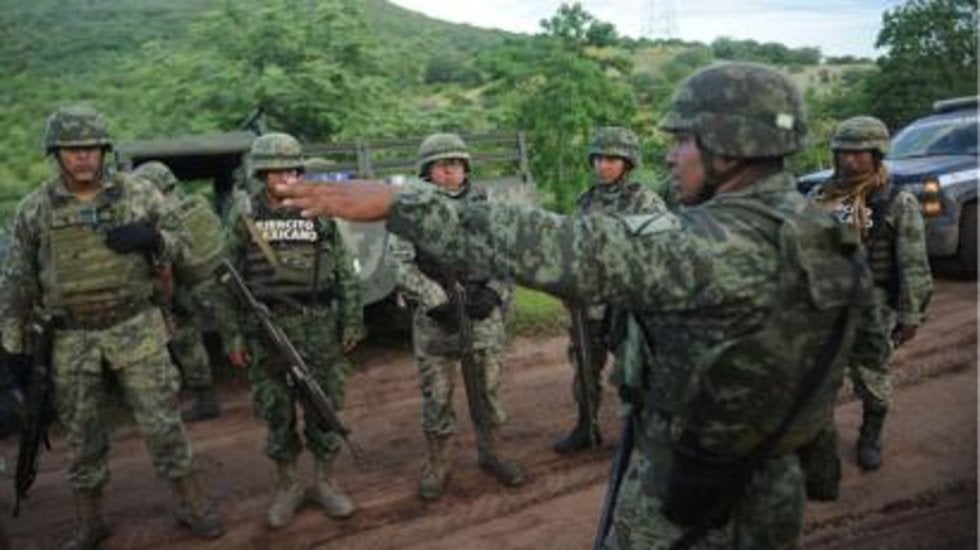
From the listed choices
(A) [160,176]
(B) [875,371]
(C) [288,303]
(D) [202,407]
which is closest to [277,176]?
(C) [288,303]

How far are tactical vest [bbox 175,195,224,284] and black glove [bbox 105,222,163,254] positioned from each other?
194 mm

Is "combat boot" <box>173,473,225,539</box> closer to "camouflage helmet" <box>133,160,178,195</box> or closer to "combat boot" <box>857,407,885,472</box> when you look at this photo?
"camouflage helmet" <box>133,160,178,195</box>

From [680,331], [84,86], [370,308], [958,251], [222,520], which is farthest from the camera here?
[84,86]

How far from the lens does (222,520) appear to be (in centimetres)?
562

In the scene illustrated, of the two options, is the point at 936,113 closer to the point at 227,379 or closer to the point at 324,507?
the point at 227,379

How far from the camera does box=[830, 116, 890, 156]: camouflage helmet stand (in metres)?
5.84

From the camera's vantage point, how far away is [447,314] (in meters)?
5.71

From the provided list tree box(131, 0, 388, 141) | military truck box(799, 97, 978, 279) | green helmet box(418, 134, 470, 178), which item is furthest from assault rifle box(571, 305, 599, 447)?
tree box(131, 0, 388, 141)

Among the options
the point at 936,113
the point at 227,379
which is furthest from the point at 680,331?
the point at 936,113

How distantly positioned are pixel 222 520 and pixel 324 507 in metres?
0.56

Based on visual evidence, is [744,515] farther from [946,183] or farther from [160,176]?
[946,183]

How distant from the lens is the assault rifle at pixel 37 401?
512cm

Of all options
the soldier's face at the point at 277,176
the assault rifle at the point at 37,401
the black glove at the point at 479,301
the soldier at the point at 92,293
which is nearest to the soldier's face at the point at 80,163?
the soldier at the point at 92,293

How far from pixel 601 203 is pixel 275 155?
6.72 ft
